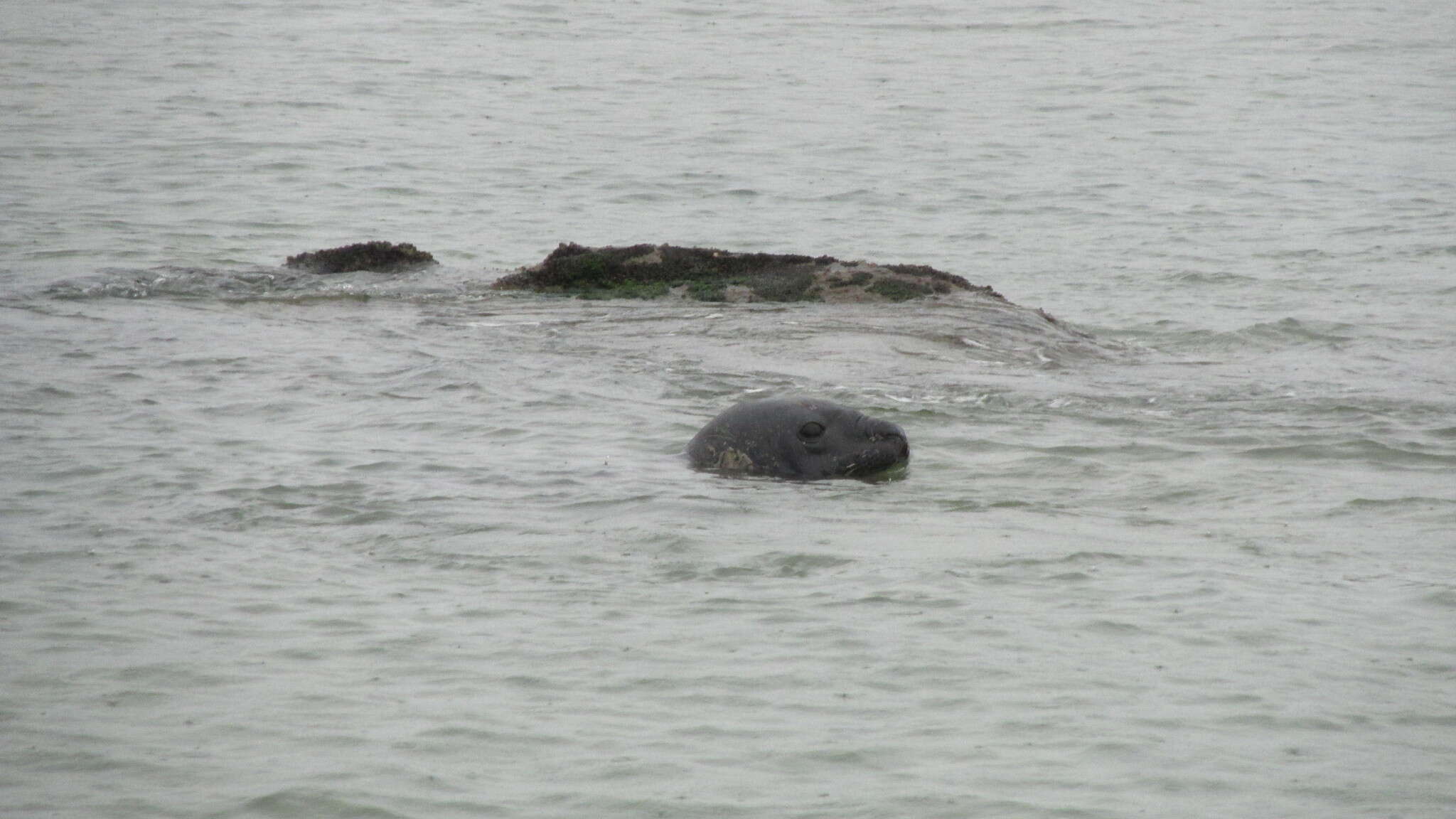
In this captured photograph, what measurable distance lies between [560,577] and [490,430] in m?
2.72

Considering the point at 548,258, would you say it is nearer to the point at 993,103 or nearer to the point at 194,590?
the point at 194,590

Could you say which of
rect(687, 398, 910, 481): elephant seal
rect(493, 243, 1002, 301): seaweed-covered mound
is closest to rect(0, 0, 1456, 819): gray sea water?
rect(687, 398, 910, 481): elephant seal

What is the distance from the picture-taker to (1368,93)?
26.0m

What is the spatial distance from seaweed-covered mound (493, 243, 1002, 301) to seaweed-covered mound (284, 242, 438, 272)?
123 cm

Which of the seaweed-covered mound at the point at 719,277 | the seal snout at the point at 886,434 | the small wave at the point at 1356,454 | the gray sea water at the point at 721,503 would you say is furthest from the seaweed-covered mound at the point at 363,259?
the small wave at the point at 1356,454

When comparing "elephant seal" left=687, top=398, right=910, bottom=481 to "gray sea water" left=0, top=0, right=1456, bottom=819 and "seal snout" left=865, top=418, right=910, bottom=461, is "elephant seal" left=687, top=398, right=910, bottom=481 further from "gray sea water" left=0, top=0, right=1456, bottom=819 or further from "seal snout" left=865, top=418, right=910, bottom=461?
"gray sea water" left=0, top=0, right=1456, bottom=819

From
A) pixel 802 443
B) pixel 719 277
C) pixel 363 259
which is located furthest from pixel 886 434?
pixel 363 259

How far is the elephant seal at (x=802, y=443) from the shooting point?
29.2 feet

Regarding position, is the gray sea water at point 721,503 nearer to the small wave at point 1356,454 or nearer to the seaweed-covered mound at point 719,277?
the small wave at point 1356,454

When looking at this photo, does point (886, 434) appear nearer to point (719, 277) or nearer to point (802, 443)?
point (802, 443)

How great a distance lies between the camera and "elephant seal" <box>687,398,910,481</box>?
8.91m

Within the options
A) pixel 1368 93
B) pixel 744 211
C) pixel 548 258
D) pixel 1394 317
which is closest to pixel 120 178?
pixel 744 211

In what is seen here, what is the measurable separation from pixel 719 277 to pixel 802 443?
4.77 m

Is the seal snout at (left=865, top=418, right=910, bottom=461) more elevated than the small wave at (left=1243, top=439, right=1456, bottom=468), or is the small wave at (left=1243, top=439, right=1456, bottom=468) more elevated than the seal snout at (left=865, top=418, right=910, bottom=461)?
the seal snout at (left=865, top=418, right=910, bottom=461)
